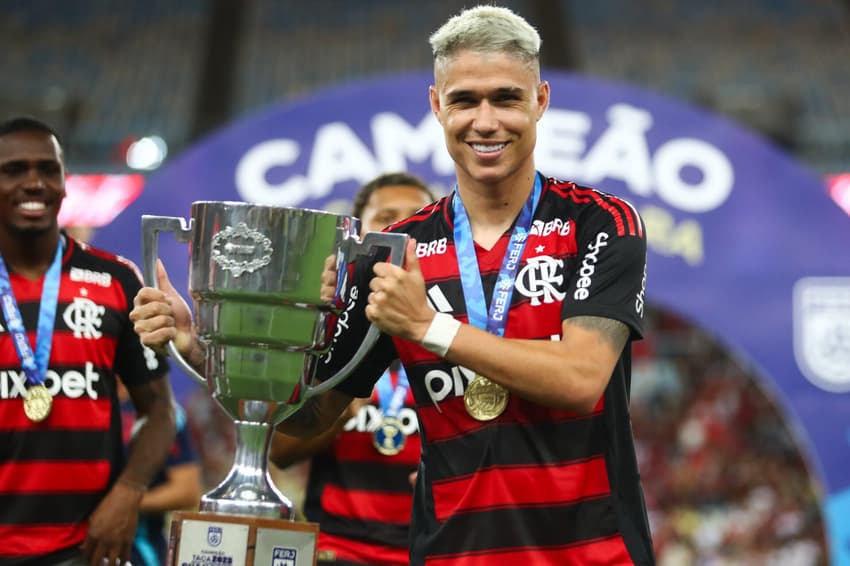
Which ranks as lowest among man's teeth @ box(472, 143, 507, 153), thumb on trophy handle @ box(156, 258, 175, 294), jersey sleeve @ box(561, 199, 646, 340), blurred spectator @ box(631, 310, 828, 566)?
blurred spectator @ box(631, 310, 828, 566)

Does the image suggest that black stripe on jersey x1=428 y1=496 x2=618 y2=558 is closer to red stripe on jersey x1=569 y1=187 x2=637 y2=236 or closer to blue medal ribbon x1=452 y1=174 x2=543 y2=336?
blue medal ribbon x1=452 y1=174 x2=543 y2=336

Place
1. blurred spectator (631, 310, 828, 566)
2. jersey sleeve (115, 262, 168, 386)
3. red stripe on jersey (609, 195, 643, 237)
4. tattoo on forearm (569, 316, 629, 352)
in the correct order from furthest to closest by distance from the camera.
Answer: blurred spectator (631, 310, 828, 566), jersey sleeve (115, 262, 168, 386), red stripe on jersey (609, 195, 643, 237), tattoo on forearm (569, 316, 629, 352)

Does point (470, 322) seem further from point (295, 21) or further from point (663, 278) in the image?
point (295, 21)

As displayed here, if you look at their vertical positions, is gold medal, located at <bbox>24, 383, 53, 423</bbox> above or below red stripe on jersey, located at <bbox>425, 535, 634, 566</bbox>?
above

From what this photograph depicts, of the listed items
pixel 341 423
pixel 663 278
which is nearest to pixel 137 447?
pixel 341 423

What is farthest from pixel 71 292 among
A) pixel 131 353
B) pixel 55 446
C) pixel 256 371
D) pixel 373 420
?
pixel 256 371

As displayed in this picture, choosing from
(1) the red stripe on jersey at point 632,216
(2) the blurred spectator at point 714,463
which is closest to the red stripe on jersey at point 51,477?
(1) the red stripe on jersey at point 632,216

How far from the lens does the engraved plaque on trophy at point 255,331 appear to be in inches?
81.1

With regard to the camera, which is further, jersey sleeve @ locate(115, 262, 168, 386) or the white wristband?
jersey sleeve @ locate(115, 262, 168, 386)

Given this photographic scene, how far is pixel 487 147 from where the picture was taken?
7.21 ft

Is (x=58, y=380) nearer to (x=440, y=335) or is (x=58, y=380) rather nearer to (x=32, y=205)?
(x=32, y=205)

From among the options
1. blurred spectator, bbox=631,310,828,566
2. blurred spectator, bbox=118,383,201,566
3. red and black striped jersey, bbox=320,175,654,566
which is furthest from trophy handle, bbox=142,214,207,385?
blurred spectator, bbox=631,310,828,566

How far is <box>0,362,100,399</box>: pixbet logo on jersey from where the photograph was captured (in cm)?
314

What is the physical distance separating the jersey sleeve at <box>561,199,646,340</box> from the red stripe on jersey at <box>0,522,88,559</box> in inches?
62.4
